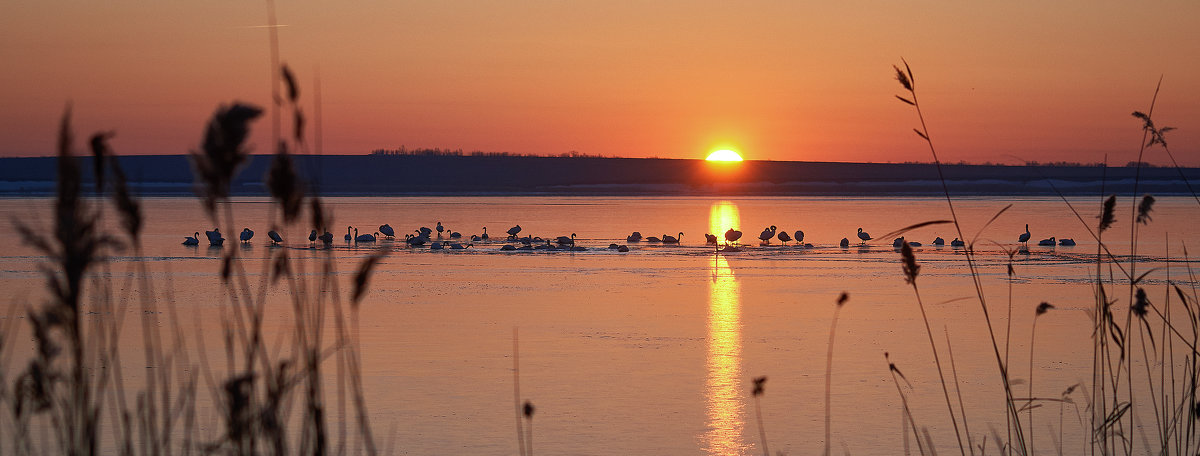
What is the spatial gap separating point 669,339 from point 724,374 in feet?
4.73

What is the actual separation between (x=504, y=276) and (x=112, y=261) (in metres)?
5.88

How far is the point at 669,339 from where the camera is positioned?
861cm

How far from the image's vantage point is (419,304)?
10633mm

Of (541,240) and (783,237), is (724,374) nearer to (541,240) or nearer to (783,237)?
(541,240)

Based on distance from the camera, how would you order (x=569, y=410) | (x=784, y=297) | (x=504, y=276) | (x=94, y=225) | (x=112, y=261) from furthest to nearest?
1. (x=112, y=261)
2. (x=504, y=276)
3. (x=784, y=297)
4. (x=569, y=410)
5. (x=94, y=225)

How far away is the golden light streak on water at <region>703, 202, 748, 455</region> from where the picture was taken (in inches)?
221

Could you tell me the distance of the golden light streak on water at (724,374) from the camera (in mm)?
5614

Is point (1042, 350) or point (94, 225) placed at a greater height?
point (94, 225)

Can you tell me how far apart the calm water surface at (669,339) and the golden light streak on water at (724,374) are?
20 mm

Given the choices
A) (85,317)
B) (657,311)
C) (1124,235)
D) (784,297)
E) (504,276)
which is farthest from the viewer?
(1124,235)

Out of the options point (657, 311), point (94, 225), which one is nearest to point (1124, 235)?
point (657, 311)

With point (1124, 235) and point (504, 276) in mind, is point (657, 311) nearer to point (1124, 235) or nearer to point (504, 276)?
point (504, 276)

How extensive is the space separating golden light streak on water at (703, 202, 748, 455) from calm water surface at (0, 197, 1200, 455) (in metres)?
0.02

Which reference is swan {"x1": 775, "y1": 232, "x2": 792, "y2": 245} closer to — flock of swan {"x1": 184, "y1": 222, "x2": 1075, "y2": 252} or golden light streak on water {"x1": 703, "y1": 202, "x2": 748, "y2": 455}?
flock of swan {"x1": 184, "y1": 222, "x2": 1075, "y2": 252}
